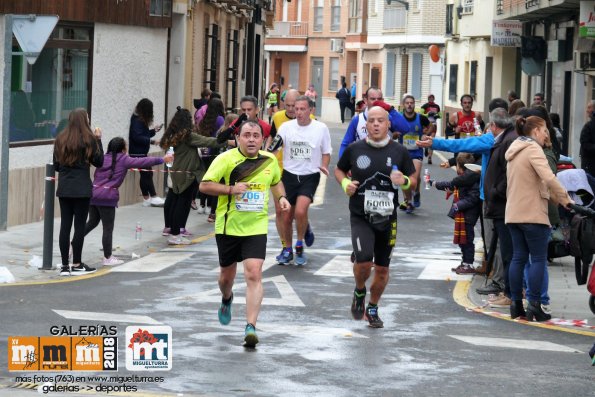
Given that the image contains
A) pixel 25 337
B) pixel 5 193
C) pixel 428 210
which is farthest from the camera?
pixel 428 210

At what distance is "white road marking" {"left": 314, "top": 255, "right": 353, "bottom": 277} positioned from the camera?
50.3 ft

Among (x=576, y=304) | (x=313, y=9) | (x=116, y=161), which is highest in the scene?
(x=313, y=9)

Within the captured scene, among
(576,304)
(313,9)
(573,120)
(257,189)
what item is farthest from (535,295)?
(313,9)

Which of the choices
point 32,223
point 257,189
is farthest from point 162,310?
point 32,223

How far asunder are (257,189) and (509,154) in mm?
2428

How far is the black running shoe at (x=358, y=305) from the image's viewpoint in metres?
12.0

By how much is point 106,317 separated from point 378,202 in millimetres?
2428

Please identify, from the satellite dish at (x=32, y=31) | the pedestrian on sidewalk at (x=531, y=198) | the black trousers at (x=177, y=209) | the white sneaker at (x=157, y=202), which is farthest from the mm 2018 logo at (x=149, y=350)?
the white sneaker at (x=157, y=202)

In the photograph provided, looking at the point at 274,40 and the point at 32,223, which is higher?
the point at 274,40

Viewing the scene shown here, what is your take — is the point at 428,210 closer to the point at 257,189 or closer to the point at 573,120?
the point at 573,120

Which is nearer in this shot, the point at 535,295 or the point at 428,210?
the point at 535,295

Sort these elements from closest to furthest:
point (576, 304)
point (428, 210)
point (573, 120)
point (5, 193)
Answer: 1. point (576, 304)
2. point (5, 193)
3. point (428, 210)
4. point (573, 120)

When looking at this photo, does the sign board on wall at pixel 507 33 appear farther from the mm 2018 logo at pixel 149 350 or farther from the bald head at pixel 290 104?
the mm 2018 logo at pixel 149 350

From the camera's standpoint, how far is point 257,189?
1108cm
